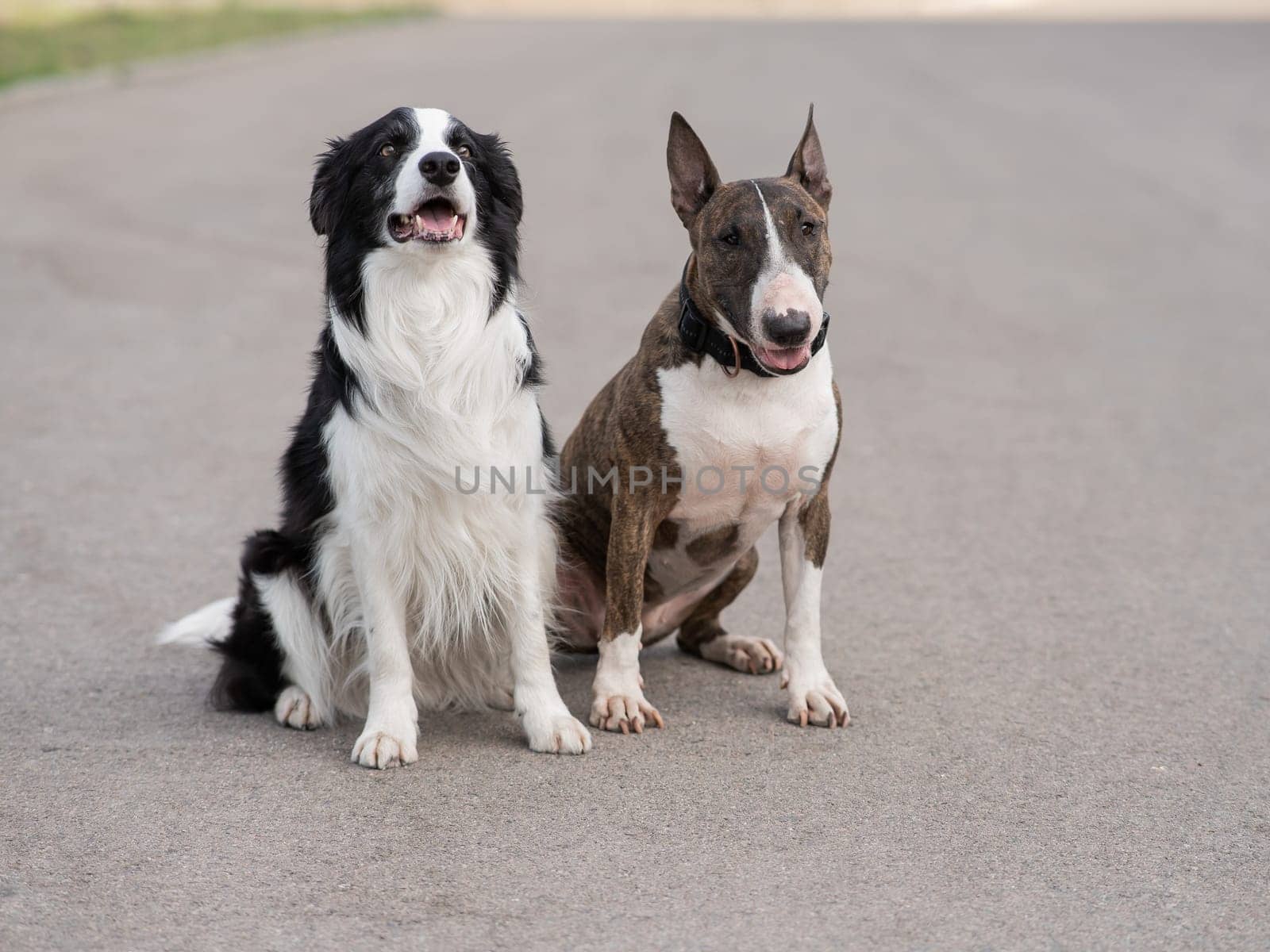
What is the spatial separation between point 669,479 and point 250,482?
3235 millimetres

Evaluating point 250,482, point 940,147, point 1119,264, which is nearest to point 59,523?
point 250,482

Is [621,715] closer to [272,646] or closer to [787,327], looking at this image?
[272,646]

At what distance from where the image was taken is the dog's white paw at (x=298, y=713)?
4.38m

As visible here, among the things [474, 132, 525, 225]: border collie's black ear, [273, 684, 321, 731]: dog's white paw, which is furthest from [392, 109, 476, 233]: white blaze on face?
[273, 684, 321, 731]: dog's white paw

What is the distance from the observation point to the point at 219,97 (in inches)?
667

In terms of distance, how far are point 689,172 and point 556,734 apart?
1.72 m

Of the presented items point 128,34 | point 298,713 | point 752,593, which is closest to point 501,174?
point 298,713

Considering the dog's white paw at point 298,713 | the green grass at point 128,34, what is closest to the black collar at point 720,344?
the dog's white paw at point 298,713

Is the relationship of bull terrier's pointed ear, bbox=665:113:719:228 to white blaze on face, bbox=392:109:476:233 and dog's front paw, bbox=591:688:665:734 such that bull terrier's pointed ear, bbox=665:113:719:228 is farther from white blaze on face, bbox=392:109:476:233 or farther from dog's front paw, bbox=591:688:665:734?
dog's front paw, bbox=591:688:665:734

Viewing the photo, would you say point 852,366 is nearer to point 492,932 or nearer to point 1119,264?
point 1119,264

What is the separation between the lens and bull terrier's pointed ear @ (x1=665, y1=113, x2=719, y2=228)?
425 cm

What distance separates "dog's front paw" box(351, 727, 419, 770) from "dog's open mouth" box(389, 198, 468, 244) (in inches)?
55.8

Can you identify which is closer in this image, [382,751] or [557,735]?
[382,751]

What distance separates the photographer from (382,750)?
4043 mm
